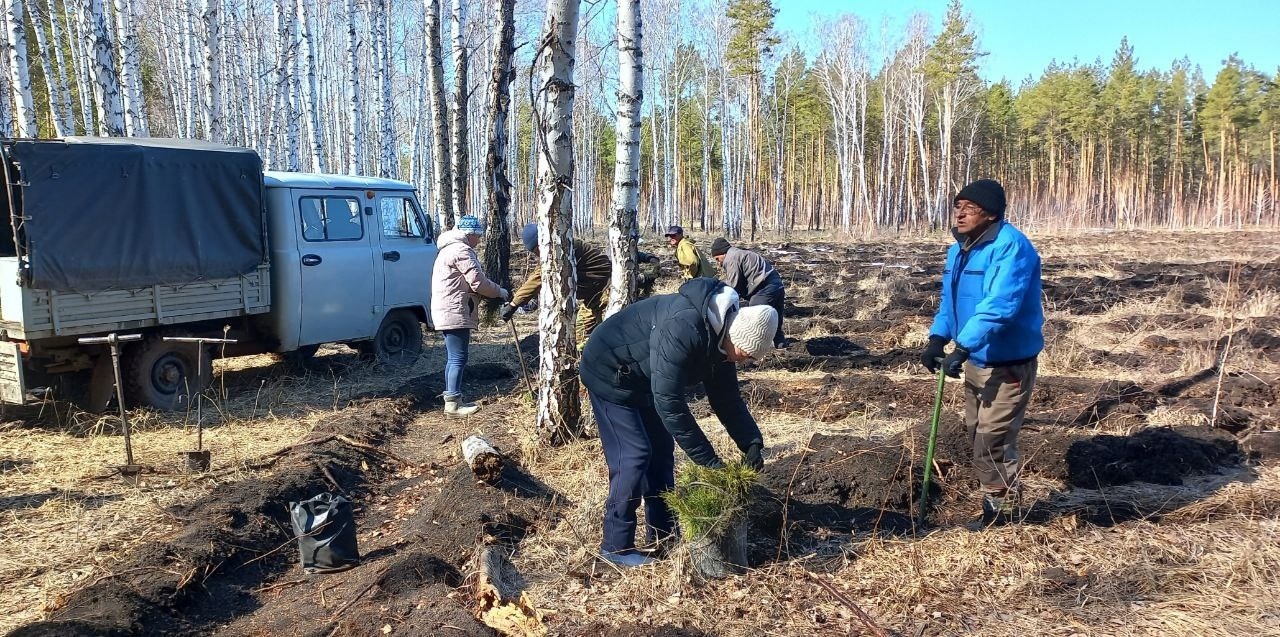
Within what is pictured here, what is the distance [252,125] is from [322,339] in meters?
16.9

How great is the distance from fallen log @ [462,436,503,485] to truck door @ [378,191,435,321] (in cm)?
465

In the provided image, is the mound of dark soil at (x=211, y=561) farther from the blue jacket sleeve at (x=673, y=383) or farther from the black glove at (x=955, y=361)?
the black glove at (x=955, y=361)

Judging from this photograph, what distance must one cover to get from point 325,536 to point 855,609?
2.69 meters

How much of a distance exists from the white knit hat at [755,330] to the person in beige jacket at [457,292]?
174 inches

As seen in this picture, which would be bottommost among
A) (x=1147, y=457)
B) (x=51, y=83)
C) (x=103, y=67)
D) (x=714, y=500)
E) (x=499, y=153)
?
(x=1147, y=457)

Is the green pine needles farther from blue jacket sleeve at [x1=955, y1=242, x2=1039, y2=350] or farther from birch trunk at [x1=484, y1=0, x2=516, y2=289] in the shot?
birch trunk at [x1=484, y1=0, x2=516, y2=289]

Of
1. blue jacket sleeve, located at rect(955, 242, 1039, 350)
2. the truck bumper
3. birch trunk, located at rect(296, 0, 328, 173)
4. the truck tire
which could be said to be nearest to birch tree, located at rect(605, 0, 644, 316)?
blue jacket sleeve, located at rect(955, 242, 1039, 350)

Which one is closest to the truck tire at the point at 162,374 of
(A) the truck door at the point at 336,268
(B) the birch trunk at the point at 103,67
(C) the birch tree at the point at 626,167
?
(A) the truck door at the point at 336,268

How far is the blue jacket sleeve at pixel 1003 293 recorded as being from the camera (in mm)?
3889

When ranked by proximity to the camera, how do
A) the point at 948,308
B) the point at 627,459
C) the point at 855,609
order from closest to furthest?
1. the point at 855,609
2. the point at 627,459
3. the point at 948,308

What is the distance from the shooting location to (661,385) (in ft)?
10.9

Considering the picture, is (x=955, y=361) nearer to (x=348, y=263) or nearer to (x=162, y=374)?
(x=348, y=263)

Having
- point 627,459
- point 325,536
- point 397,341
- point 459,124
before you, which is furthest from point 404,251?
point 627,459

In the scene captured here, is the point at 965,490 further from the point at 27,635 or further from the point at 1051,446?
the point at 27,635
